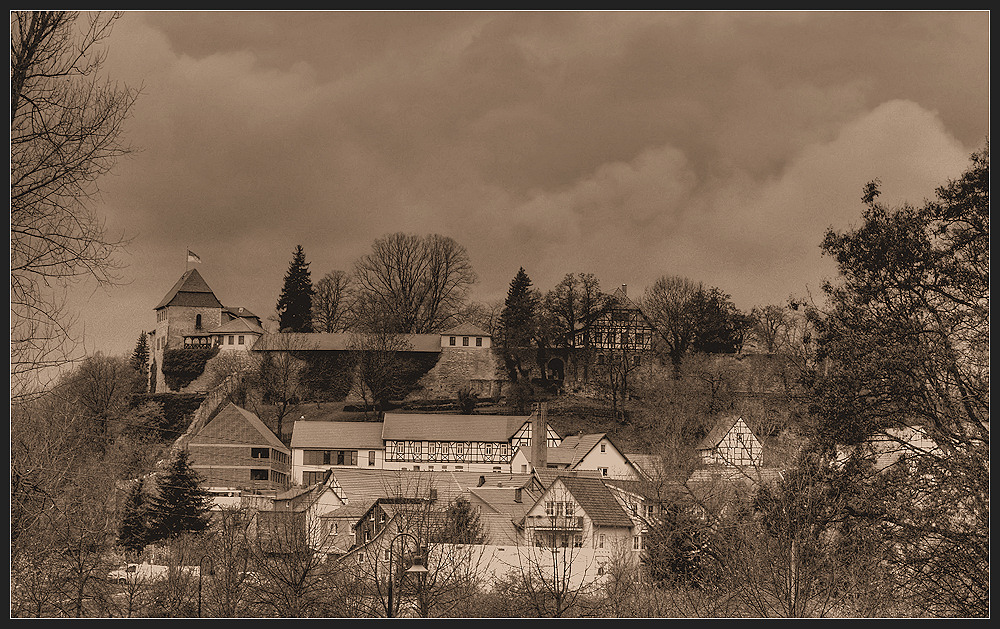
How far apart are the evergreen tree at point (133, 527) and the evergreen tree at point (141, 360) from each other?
3054cm

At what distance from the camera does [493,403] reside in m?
54.2

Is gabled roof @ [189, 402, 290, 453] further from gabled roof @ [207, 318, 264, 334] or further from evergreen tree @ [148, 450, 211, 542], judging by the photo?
evergreen tree @ [148, 450, 211, 542]

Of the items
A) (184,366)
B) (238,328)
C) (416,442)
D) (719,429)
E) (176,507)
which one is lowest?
(176,507)

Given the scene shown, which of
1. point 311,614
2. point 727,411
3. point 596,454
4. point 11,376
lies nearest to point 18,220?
point 11,376

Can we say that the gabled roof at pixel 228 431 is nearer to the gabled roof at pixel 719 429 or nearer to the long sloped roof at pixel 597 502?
the gabled roof at pixel 719 429

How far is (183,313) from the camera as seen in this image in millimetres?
59156

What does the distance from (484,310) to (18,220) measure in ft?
165

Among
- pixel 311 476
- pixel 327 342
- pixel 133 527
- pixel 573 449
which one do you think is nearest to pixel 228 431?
pixel 311 476

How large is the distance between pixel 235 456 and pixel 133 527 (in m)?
18.5

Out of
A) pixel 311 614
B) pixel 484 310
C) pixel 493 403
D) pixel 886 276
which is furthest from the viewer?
pixel 484 310

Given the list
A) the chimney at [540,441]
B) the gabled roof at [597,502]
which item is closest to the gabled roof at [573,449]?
the chimney at [540,441]

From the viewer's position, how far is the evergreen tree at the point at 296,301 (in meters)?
58.0

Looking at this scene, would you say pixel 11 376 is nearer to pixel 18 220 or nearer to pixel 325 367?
pixel 18 220

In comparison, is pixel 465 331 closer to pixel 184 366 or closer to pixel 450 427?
pixel 450 427
